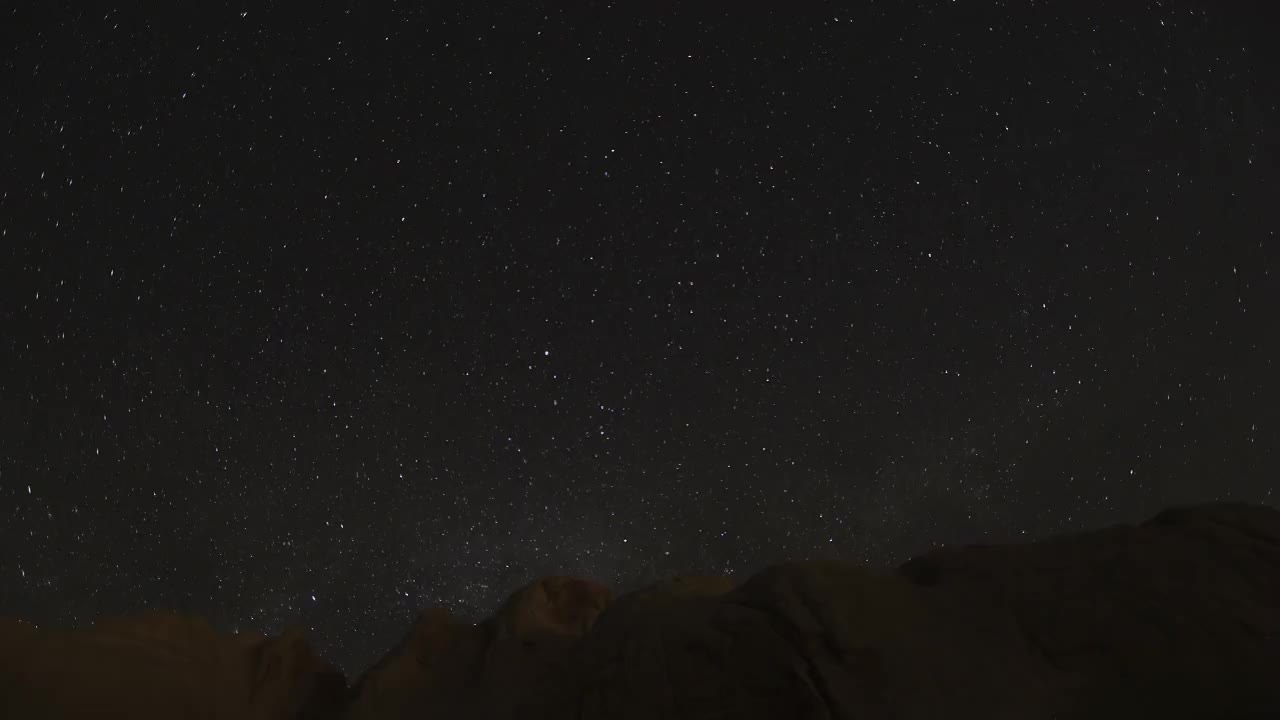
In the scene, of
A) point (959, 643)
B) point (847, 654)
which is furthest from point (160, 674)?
point (959, 643)

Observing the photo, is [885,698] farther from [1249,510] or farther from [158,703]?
[158,703]

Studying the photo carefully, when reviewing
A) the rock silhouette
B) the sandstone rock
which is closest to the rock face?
the rock silhouette

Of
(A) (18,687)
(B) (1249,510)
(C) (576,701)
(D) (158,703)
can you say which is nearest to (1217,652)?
(B) (1249,510)

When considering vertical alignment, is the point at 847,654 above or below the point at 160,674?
above

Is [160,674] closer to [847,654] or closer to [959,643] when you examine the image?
[847,654]

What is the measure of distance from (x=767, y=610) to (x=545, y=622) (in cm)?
269

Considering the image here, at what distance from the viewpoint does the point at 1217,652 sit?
13.9ft

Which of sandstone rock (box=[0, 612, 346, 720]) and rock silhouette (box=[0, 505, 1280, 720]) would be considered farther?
sandstone rock (box=[0, 612, 346, 720])

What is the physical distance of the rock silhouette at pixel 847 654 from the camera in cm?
430

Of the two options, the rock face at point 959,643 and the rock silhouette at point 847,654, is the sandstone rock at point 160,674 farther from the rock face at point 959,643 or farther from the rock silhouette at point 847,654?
the rock face at point 959,643

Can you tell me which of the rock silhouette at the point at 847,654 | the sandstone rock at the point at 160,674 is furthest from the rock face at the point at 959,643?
the sandstone rock at the point at 160,674

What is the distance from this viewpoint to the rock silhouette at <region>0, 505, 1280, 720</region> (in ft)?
14.1

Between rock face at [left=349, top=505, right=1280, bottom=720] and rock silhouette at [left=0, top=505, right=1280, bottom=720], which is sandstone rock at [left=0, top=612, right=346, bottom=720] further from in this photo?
rock face at [left=349, top=505, right=1280, bottom=720]

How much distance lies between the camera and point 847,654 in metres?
4.75
